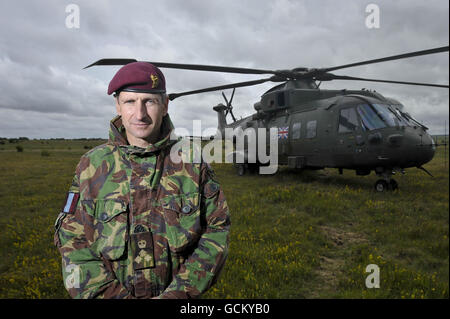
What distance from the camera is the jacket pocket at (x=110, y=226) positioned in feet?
6.21

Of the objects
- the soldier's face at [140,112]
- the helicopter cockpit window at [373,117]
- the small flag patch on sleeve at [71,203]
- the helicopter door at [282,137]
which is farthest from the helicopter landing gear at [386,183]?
the small flag patch on sleeve at [71,203]

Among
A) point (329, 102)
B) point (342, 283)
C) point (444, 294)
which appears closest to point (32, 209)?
point (342, 283)

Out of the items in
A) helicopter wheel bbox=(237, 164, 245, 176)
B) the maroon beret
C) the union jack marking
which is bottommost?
helicopter wheel bbox=(237, 164, 245, 176)

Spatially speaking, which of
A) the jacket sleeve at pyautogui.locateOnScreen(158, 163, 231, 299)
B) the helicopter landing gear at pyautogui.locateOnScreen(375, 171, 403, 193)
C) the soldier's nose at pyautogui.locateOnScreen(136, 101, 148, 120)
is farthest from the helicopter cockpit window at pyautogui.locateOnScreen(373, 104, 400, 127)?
the soldier's nose at pyautogui.locateOnScreen(136, 101, 148, 120)

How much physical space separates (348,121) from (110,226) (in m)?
8.72

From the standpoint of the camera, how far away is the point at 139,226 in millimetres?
1955

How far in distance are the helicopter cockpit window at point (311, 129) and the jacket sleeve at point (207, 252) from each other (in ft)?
28.1

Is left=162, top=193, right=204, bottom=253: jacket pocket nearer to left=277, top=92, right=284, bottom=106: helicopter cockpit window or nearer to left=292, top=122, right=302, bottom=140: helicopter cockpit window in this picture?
left=292, top=122, right=302, bottom=140: helicopter cockpit window

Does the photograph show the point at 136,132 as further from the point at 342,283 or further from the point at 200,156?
the point at 342,283

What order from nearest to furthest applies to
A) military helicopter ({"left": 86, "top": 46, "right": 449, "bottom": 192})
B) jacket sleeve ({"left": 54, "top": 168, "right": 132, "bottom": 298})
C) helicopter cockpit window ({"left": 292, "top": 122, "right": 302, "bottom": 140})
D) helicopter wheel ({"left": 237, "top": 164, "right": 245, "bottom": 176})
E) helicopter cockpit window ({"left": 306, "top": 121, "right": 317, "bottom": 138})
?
jacket sleeve ({"left": 54, "top": 168, "right": 132, "bottom": 298}), military helicopter ({"left": 86, "top": 46, "right": 449, "bottom": 192}), helicopter cockpit window ({"left": 306, "top": 121, "right": 317, "bottom": 138}), helicopter cockpit window ({"left": 292, "top": 122, "right": 302, "bottom": 140}), helicopter wheel ({"left": 237, "top": 164, "right": 245, "bottom": 176})

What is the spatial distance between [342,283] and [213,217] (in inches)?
109

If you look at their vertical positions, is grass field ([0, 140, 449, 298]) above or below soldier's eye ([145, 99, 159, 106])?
below

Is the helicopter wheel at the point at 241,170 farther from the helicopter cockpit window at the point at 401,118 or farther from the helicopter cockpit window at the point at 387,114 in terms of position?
the helicopter cockpit window at the point at 401,118

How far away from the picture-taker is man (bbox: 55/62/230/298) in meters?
1.86
